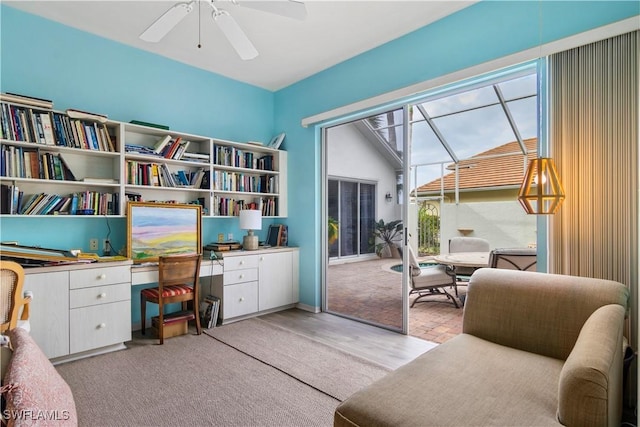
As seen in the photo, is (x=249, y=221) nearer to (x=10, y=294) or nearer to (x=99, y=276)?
(x=99, y=276)

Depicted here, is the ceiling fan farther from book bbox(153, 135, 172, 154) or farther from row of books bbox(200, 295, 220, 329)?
row of books bbox(200, 295, 220, 329)

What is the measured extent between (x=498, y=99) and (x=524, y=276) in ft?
13.1

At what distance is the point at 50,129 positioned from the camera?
9.32ft

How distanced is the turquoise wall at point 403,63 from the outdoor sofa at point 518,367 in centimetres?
180

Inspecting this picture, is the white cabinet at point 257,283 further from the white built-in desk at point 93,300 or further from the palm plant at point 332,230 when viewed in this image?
the palm plant at point 332,230

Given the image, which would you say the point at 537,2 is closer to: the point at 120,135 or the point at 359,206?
the point at 359,206

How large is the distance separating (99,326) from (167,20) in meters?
2.46

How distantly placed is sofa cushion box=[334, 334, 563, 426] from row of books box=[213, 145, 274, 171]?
3.13 m

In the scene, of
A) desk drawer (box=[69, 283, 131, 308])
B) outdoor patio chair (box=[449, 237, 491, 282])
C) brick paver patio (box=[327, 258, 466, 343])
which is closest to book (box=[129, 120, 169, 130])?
desk drawer (box=[69, 283, 131, 308])

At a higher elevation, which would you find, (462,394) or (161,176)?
(161,176)

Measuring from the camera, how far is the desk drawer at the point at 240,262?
12.1 feet

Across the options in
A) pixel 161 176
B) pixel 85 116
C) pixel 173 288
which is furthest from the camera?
pixel 161 176

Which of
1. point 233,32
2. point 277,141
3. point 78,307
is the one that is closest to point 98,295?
point 78,307

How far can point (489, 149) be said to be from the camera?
6.17m
